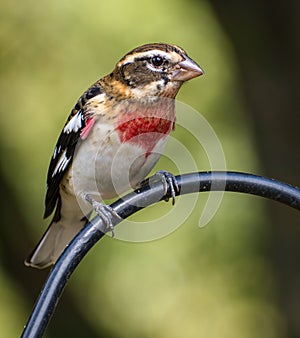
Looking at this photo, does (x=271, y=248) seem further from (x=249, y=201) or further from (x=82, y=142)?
(x=82, y=142)

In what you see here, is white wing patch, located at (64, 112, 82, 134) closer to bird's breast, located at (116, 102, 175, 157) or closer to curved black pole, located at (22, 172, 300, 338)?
bird's breast, located at (116, 102, 175, 157)

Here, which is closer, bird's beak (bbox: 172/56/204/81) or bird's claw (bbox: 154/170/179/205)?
bird's claw (bbox: 154/170/179/205)

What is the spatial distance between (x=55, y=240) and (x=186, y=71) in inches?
41.2

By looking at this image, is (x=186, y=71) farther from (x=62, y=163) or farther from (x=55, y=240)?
(x=55, y=240)

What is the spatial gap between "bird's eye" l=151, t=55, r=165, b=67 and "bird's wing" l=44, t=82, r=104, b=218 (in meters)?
0.29

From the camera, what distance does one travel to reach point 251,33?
5.45 metres

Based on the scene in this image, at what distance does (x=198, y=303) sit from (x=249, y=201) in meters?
1.14

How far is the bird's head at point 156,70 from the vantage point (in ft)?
11.0

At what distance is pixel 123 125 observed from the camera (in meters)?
3.41

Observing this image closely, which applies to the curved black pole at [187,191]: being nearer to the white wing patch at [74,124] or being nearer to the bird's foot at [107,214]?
the bird's foot at [107,214]

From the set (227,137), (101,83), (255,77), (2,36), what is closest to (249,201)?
(227,137)

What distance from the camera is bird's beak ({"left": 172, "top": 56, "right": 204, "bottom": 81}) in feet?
10.8

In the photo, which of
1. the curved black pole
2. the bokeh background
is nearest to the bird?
the curved black pole

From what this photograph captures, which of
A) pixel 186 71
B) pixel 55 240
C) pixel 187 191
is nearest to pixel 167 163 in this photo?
pixel 55 240
